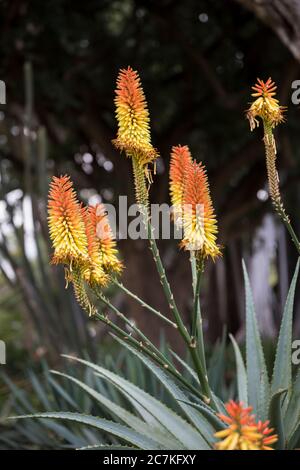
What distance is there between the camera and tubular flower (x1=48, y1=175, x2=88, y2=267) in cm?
137

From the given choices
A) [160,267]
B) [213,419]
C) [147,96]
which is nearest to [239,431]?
[213,419]

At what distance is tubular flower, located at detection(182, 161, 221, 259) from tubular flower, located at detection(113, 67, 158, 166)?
111 mm

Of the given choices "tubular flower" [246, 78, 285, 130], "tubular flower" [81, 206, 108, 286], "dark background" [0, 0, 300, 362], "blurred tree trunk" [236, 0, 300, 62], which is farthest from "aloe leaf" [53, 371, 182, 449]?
"dark background" [0, 0, 300, 362]

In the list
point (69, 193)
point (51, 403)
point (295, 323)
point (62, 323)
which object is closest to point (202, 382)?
point (69, 193)

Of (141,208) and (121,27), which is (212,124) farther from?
(141,208)

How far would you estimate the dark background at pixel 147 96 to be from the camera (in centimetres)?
509

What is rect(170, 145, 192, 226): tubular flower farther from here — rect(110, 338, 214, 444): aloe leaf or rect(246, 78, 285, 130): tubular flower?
rect(110, 338, 214, 444): aloe leaf

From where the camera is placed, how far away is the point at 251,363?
5.80 ft

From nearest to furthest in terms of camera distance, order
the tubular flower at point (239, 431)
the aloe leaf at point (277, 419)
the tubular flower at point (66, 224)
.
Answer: the tubular flower at point (239, 431) → the tubular flower at point (66, 224) → the aloe leaf at point (277, 419)

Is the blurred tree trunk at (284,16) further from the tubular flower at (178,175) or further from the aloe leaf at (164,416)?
the aloe leaf at (164,416)

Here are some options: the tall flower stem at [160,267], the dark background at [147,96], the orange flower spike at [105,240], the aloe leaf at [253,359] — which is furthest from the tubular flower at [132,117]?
the dark background at [147,96]

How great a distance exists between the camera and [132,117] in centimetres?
146

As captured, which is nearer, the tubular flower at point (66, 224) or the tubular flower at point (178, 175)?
the tubular flower at point (66, 224)

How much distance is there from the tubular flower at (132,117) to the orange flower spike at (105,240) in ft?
0.47
